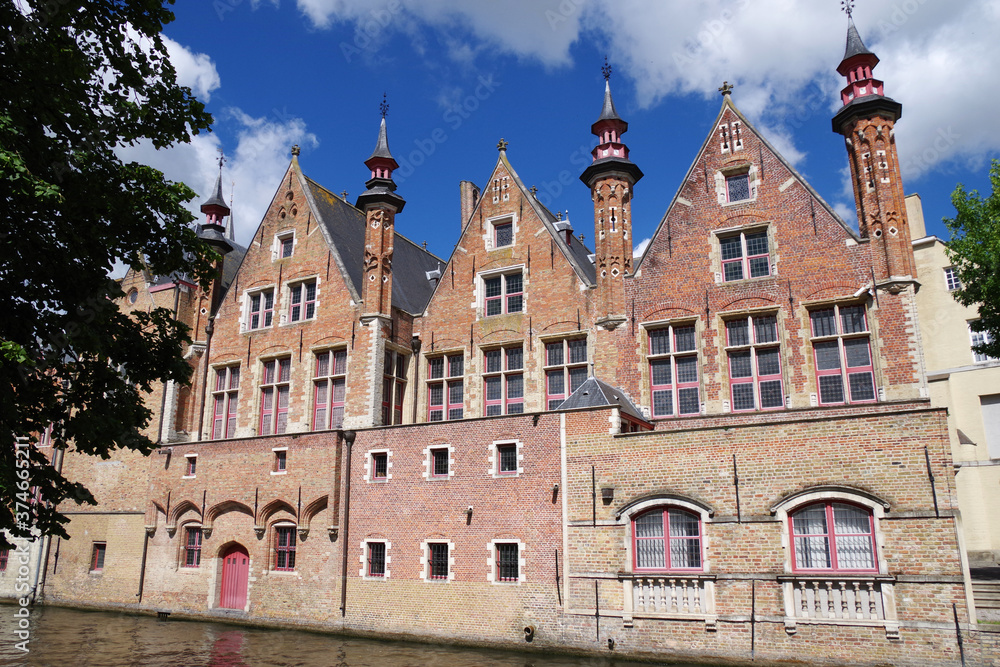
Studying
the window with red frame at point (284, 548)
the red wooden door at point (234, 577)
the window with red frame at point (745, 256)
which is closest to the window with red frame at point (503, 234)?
the window with red frame at point (745, 256)

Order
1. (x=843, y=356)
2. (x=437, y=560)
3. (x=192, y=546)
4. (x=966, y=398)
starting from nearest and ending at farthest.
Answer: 1. (x=843, y=356)
2. (x=437, y=560)
3. (x=192, y=546)
4. (x=966, y=398)

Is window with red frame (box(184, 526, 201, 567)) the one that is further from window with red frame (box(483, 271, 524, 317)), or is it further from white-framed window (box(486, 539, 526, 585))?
window with red frame (box(483, 271, 524, 317))

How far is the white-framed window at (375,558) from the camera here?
1877cm

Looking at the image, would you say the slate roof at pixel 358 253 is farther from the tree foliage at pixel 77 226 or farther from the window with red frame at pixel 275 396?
the tree foliage at pixel 77 226

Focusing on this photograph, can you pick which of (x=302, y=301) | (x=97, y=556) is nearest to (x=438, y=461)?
(x=302, y=301)

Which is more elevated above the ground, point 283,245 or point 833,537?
point 283,245

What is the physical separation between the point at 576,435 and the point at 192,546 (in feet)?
43.6

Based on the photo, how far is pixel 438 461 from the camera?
18.8m

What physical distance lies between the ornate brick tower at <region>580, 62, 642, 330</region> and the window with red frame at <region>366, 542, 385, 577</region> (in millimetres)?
8197

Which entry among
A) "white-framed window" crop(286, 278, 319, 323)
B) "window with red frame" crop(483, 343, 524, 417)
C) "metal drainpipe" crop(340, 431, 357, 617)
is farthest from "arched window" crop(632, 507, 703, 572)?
"white-framed window" crop(286, 278, 319, 323)

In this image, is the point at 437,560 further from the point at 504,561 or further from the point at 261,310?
the point at 261,310

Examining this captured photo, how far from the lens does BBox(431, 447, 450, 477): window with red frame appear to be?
735 inches

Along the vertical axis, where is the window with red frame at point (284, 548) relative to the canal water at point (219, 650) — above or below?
above

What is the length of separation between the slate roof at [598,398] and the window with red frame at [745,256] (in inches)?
162
